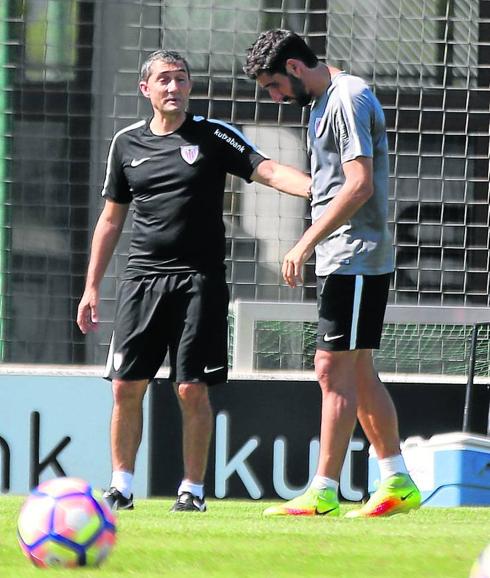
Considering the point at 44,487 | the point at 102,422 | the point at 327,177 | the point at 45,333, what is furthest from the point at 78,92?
the point at 44,487

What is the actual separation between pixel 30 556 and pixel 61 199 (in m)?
5.04

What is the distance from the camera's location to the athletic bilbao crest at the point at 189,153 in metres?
6.20

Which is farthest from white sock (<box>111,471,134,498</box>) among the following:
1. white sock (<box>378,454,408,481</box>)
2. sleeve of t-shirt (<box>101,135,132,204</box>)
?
sleeve of t-shirt (<box>101,135,132,204</box>)

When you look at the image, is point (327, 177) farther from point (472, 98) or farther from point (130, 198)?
point (472, 98)

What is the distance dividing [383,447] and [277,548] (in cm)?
126

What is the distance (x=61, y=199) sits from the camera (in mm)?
9117

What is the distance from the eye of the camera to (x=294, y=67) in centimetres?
578

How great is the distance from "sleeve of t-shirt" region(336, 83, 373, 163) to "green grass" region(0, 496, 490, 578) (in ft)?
4.48

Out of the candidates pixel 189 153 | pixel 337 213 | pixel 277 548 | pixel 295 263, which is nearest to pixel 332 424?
pixel 295 263

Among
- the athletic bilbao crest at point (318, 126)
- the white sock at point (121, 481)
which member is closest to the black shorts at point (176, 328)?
the white sock at point (121, 481)

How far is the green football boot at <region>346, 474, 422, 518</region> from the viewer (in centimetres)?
577

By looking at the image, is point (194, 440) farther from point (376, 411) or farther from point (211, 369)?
point (376, 411)

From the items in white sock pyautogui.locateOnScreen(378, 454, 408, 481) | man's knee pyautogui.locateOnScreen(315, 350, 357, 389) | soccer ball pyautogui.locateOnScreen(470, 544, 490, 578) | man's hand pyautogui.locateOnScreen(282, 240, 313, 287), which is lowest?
white sock pyautogui.locateOnScreen(378, 454, 408, 481)

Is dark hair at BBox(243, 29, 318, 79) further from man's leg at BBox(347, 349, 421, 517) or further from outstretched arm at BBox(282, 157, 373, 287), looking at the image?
man's leg at BBox(347, 349, 421, 517)
